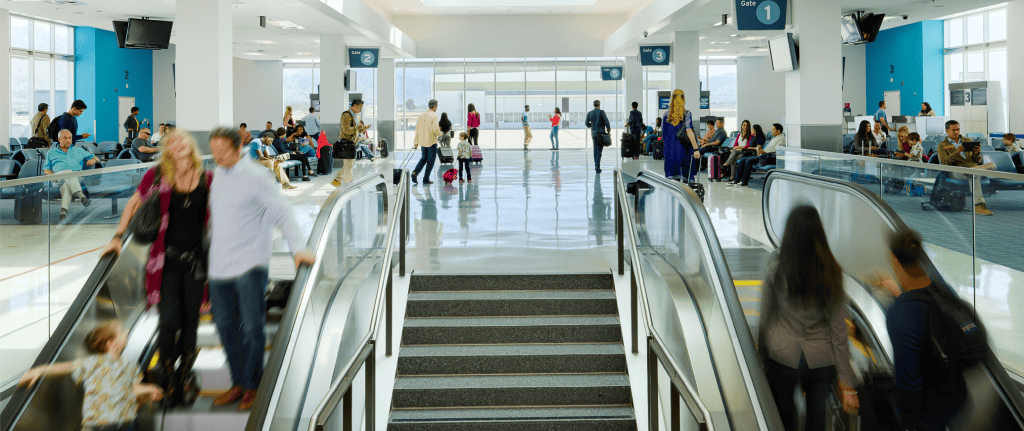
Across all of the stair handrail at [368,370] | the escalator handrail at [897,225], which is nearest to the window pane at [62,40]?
the stair handrail at [368,370]

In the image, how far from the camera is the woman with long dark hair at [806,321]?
341cm

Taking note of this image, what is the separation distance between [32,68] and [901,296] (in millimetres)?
23873

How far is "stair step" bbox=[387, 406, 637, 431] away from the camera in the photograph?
16.3 feet

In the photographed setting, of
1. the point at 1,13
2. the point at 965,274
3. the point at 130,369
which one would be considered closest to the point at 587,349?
the point at 965,274

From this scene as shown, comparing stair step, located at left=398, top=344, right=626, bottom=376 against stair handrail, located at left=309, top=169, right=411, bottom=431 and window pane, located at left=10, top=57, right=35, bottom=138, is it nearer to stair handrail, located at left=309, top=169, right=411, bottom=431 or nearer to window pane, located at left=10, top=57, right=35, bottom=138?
→ stair handrail, located at left=309, top=169, right=411, bottom=431

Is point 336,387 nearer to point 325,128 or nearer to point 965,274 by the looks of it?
point 965,274

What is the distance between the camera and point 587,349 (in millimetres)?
5621

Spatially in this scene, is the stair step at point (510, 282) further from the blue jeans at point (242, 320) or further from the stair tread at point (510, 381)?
the blue jeans at point (242, 320)

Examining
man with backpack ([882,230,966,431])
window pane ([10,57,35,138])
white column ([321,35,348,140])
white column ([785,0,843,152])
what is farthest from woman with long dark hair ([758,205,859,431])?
window pane ([10,57,35,138])

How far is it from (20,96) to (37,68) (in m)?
0.95

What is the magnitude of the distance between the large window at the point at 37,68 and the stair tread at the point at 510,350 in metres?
19.7

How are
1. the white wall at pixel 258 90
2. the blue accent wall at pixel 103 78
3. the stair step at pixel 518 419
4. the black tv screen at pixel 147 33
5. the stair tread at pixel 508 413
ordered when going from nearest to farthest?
the stair step at pixel 518 419, the stair tread at pixel 508 413, the black tv screen at pixel 147 33, the blue accent wall at pixel 103 78, the white wall at pixel 258 90

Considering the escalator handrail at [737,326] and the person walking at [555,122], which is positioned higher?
the person walking at [555,122]

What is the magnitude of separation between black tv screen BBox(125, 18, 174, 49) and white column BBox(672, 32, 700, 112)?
1181cm
